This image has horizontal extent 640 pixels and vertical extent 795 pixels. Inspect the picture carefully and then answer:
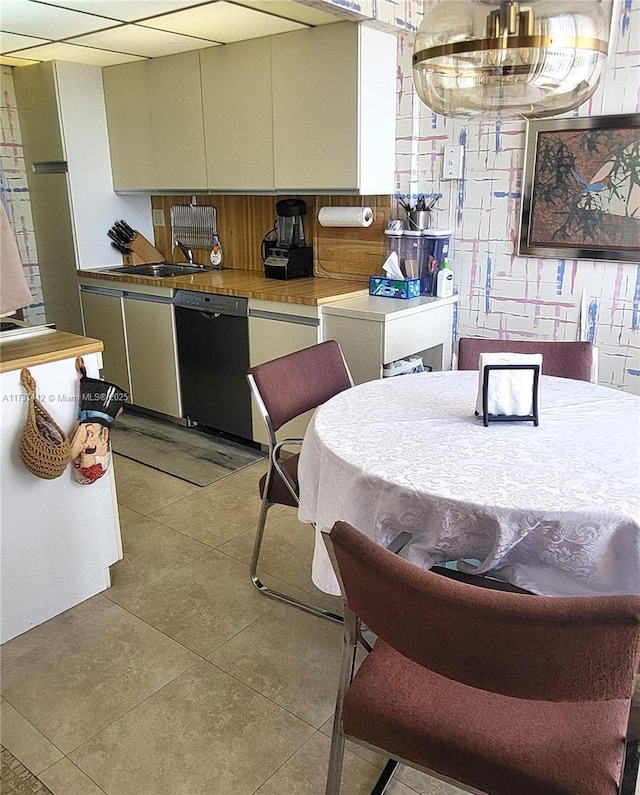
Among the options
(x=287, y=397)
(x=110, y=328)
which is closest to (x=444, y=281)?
(x=287, y=397)

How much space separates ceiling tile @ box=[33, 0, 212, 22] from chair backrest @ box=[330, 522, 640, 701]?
2695 mm

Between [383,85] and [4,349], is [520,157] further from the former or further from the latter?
[4,349]

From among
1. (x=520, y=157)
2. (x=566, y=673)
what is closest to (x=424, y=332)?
(x=520, y=157)

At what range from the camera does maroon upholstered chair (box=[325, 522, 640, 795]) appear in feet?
3.02

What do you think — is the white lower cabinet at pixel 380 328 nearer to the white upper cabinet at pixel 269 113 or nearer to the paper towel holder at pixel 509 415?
the white upper cabinet at pixel 269 113

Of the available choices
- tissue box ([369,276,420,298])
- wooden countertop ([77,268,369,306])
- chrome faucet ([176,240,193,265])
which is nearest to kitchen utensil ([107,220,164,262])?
chrome faucet ([176,240,193,265])

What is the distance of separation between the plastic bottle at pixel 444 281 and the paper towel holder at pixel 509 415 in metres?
1.56

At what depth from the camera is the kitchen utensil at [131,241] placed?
439 cm

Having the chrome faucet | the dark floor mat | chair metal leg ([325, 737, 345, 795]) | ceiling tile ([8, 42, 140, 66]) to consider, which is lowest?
the dark floor mat

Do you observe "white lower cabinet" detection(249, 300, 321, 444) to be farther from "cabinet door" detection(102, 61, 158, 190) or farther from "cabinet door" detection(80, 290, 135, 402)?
"cabinet door" detection(102, 61, 158, 190)

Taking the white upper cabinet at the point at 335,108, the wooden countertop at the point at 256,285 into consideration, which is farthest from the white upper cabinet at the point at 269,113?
the wooden countertop at the point at 256,285

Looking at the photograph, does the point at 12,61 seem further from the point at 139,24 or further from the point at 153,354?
the point at 153,354

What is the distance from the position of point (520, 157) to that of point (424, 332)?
91cm

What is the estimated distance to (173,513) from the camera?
303 cm
